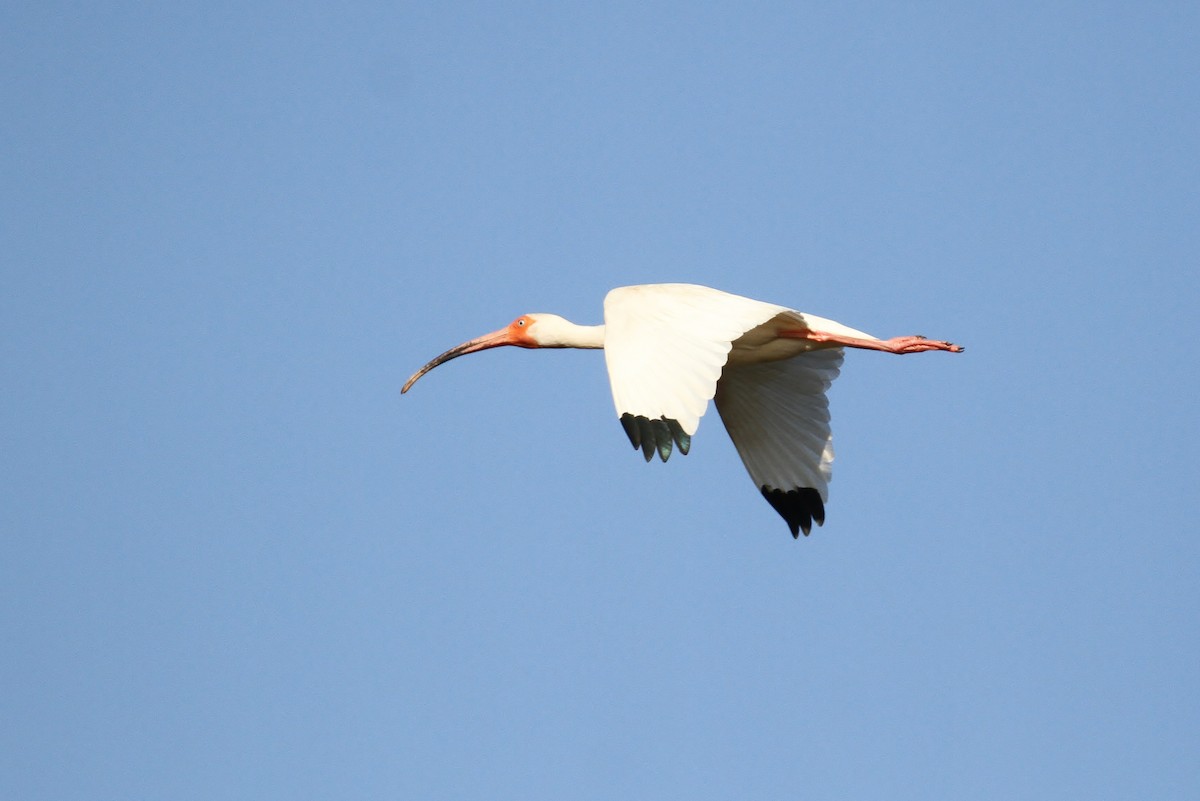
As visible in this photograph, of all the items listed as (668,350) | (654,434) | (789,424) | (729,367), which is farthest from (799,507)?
(654,434)

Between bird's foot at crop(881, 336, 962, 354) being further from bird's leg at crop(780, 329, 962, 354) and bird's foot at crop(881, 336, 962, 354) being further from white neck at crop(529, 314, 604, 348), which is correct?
white neck at crop(529, 314, 604, 348)

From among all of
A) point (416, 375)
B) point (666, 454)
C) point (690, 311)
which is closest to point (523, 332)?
point (416, 375)

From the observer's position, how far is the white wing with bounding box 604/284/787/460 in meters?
13.0

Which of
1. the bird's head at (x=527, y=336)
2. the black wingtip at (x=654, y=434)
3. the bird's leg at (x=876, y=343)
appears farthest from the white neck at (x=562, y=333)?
the black wingtip at (x=654, y=434)

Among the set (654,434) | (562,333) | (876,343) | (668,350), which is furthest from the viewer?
(562,333)

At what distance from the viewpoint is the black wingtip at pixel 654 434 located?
42.2 feet

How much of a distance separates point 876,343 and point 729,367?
2.00 meters

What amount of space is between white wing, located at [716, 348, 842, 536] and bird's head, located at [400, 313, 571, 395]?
6.22 feet

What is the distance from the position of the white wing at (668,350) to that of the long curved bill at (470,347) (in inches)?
156

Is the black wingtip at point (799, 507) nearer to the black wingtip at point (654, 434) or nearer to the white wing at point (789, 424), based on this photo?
the white wing at point (789, 424)

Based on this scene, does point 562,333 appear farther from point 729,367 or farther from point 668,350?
point 668,350

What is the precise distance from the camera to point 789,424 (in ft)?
60.0

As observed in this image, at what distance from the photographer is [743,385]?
717 inches

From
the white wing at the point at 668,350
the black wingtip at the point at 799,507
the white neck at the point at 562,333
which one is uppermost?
the white neck at the point at 562,333
